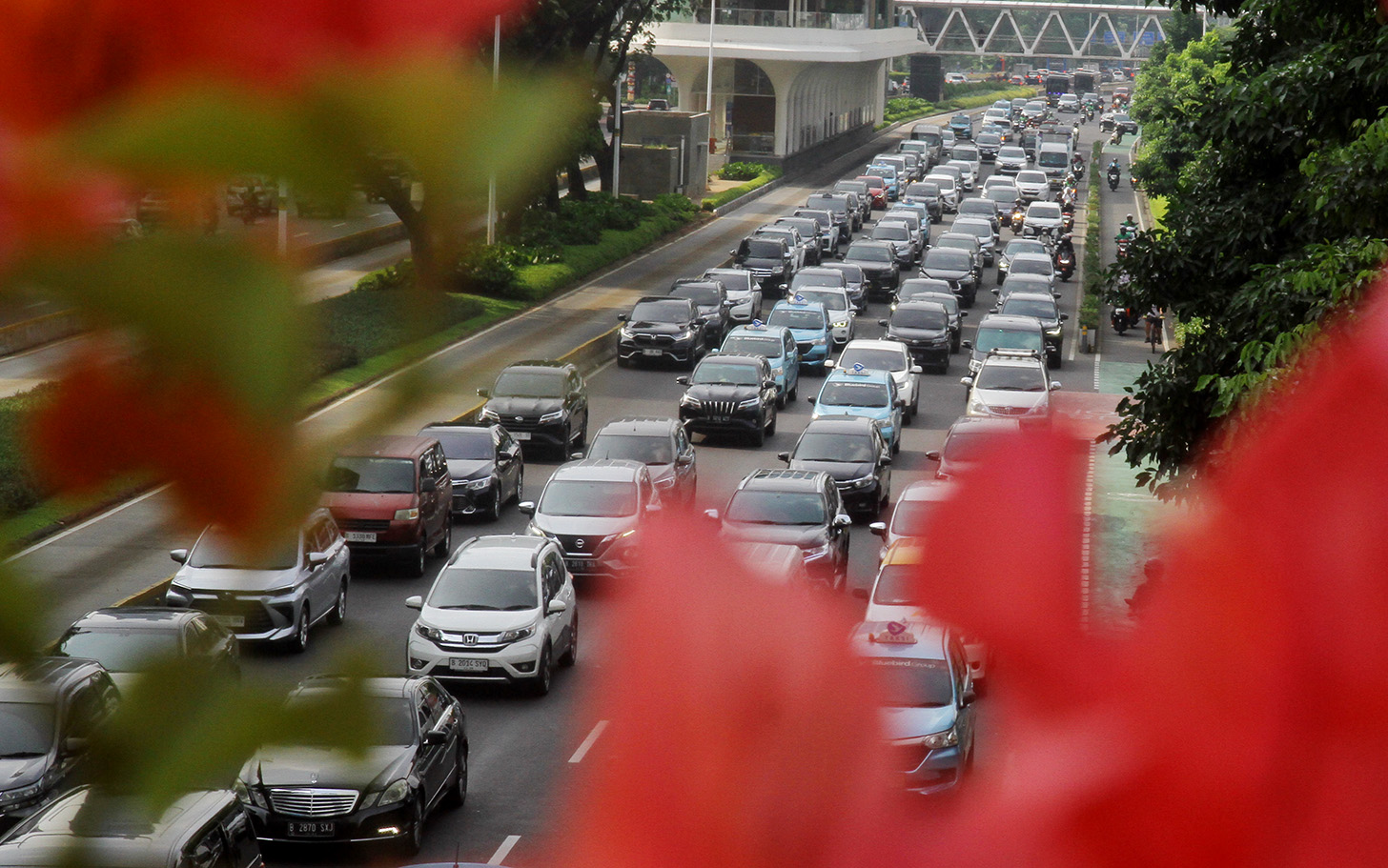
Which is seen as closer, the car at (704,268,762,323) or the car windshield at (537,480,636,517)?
the car windshield at (537,480,636,517)

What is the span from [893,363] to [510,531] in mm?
10542

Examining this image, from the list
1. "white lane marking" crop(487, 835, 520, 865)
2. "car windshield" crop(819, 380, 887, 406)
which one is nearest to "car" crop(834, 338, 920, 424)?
"car windshield" crop(819, 380, 887, 406)

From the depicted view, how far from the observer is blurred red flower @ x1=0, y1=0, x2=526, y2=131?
0.76 meters

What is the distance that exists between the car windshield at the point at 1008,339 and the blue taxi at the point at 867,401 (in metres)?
4.60

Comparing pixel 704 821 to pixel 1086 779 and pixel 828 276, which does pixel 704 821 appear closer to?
pixel 1086 779

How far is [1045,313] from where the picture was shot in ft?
119

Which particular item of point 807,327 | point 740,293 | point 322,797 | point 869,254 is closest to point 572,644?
point 322,797

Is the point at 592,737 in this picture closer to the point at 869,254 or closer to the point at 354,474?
the point at 354,474

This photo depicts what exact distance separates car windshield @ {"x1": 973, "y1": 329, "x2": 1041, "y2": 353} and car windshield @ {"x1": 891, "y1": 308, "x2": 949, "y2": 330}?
3.04 meters

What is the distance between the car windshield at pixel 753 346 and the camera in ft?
103

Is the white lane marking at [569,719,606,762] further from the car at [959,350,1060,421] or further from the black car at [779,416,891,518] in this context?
the car at [959,350,1060,421]

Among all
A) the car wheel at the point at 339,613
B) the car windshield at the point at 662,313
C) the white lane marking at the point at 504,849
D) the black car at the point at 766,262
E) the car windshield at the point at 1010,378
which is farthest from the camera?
the black car at the point at 766,262

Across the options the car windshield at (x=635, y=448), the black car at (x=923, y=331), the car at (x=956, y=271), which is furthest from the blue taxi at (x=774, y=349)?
the car at (x=956, y=271)

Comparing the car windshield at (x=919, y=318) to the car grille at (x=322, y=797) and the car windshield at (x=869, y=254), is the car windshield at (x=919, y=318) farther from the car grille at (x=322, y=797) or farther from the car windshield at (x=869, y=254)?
the car grille at (x=322, y=797)
